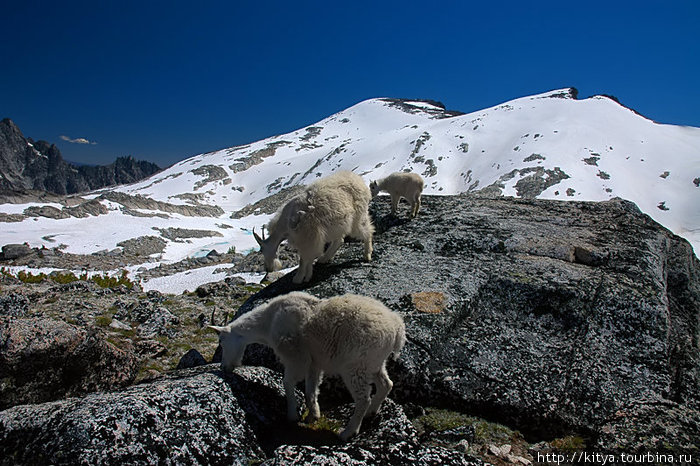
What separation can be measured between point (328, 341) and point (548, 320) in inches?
160

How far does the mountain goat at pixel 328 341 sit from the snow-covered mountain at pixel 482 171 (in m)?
51.5

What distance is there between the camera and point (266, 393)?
572 centimetres

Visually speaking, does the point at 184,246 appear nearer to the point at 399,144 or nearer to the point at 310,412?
the point at 310,412

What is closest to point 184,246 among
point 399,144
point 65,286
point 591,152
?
point 65,286

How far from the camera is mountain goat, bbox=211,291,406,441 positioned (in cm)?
516

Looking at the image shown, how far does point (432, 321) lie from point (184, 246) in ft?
202

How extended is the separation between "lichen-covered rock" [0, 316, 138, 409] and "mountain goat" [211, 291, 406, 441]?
8.50ft

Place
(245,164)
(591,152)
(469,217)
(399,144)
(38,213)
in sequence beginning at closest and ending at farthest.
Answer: (469,217)
(38,213)
(591,152)
(399,144)
(245,164)

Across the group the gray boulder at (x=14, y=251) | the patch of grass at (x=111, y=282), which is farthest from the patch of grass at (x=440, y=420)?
the gray boulder at (x=14, y=251)

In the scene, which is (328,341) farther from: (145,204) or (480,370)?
(145,204)

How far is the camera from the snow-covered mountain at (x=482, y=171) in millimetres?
64062

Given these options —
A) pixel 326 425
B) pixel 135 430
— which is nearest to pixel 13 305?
pixel 135 430

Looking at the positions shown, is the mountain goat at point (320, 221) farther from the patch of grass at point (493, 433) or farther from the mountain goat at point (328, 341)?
the patch of grass at point (493, 433)

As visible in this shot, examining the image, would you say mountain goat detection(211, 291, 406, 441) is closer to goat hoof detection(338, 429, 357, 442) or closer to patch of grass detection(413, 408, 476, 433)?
goat hoof detection(338, 429, 357, 442)
